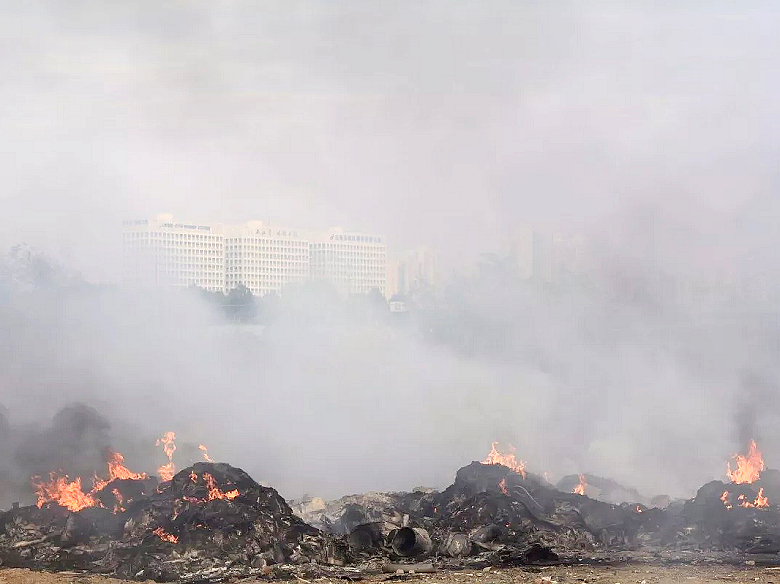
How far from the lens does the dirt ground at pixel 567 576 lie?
22.4m

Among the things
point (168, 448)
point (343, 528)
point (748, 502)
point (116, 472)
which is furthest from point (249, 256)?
point (748, 502)

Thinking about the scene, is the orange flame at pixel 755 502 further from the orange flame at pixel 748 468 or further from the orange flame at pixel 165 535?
the orange flame at pixel 165 535

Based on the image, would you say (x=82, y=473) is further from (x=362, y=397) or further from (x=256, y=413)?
(x=362, y=397)

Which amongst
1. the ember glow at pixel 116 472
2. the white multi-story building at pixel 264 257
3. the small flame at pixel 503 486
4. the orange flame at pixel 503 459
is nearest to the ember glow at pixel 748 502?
the small flame at pixel 503 486

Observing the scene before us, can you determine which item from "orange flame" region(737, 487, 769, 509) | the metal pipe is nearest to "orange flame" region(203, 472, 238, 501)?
the metal pipe

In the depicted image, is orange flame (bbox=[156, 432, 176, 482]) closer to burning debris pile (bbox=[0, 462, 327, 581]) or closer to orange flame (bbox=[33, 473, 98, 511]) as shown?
orange flame (bbox=[33, 473, 98, 511])

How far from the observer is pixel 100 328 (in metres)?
37.0

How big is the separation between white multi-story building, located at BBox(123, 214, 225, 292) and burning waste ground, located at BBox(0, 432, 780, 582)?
13975mm

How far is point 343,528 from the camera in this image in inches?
1107

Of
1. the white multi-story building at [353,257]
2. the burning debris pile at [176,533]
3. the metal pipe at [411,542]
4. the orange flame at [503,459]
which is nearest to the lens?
the burning debris pile at [176,533]

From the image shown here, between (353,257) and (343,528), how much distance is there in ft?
62.5

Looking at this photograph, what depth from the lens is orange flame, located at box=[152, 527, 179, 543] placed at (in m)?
24.4

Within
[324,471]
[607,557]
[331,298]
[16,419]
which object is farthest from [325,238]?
[607,557]

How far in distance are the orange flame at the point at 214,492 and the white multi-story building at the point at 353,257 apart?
19.1 m
